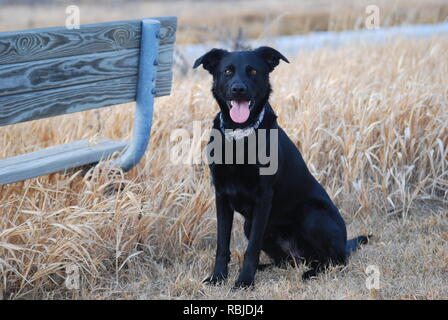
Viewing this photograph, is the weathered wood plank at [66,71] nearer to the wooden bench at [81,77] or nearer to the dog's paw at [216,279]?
the wooden bench at [81,77]

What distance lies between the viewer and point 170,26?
3.68 meters

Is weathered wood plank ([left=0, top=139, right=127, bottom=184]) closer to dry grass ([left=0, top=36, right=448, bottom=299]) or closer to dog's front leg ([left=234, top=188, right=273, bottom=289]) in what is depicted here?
dry grass ([left=0, top=36, right=448, bottom=299])

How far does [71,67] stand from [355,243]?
1891 millimetres

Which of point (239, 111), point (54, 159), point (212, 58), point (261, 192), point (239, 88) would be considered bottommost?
point (261, 192)

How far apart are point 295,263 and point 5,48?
185 centimetres

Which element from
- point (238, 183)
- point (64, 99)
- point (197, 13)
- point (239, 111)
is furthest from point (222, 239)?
point (197, 13)

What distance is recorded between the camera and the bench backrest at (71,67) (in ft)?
9.45

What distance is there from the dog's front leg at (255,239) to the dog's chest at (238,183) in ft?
0.19

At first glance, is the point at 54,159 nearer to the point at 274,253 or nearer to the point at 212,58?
the point at 212,58

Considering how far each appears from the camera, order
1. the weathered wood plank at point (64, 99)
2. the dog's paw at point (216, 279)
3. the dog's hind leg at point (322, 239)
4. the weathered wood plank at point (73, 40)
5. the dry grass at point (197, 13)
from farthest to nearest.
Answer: the dry grass at point (197, 13) < the dog's hind leg at point (322, 239) < the dog's paw at point (216, 279) < the weathered wood plank at point (64, 99) < the weathered wood plank at point (73, 40)

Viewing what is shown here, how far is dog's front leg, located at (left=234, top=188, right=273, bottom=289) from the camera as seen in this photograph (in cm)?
320

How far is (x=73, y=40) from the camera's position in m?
3.09

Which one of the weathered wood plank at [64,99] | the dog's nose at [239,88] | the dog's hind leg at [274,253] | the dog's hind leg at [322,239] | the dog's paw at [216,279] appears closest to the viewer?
the weathered wood plank at [64,99]

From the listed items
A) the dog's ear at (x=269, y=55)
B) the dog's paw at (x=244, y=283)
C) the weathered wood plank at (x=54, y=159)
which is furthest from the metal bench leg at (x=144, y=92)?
the dog's paw at (x=244, y=283)
